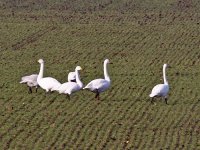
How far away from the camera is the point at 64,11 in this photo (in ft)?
178

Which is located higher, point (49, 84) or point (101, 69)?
point (49, 84)

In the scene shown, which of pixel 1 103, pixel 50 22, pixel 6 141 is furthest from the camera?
pixel 50 22

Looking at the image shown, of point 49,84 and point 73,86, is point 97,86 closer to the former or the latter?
point 73,86

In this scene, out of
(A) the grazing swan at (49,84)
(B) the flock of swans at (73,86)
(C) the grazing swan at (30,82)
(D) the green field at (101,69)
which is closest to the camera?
(D) the green field at (101,69)

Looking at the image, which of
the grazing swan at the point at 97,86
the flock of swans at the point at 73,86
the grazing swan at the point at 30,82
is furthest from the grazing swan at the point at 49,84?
the grazing swan at the point at 97,86

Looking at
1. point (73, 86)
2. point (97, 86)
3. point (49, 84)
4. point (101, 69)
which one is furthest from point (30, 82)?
point (101, 69)

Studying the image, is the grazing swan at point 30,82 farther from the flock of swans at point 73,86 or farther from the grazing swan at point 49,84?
the grazing swan at point 49,84

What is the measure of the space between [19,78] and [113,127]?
8600mm

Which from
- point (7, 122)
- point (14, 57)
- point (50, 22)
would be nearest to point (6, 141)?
point (7, 122)

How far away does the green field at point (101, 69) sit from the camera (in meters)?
22.3

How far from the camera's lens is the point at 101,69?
3338cm

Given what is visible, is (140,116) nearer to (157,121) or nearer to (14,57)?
(157,121)

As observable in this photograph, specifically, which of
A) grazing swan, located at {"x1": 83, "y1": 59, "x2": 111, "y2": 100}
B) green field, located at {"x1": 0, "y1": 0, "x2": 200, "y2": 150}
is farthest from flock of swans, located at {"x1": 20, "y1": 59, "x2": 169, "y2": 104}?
green field, located at {"x1": 0, "y1": 0, "x2": 200, "y2": 150}

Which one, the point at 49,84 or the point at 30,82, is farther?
the point at 30,82
